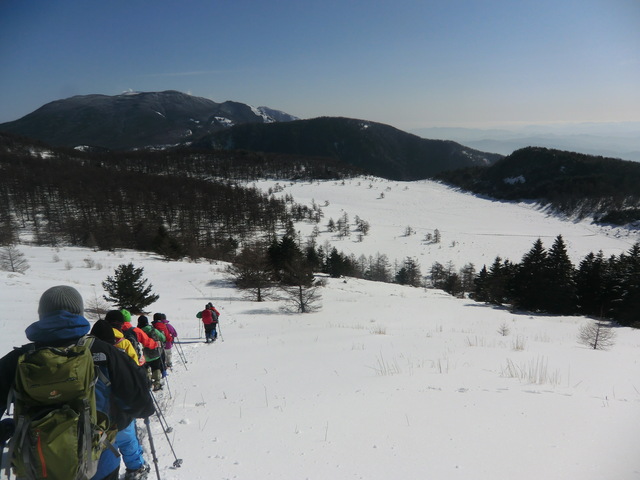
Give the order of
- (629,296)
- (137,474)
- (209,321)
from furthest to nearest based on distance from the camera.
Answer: (629,296), (209,321), (137,474)

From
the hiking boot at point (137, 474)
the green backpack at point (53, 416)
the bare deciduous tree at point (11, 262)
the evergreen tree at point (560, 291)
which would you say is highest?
the green backpack at point (53, 416)

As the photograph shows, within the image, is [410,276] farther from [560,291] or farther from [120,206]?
[120,206]

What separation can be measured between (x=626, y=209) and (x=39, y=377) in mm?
155336

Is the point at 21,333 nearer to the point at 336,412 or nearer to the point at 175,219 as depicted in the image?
the point at 336,412

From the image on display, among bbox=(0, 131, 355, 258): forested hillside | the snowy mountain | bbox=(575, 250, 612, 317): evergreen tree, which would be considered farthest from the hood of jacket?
bbox=(0, 131, 355, 258): forested hillside

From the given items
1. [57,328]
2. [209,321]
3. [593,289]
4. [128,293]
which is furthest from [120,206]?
[57,328]

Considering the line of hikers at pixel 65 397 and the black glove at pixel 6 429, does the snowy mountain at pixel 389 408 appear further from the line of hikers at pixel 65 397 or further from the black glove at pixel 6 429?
the black glove at pixel 6 429

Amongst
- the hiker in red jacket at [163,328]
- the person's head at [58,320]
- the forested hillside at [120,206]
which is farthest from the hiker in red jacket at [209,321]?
the forested hillside at [120,206]

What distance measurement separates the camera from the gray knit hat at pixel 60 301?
2.37 meters

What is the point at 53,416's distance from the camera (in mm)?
2018

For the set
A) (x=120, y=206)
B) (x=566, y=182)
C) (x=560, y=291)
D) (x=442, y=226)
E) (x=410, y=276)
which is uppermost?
(x=566, y=182)

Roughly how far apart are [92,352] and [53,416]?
52cm

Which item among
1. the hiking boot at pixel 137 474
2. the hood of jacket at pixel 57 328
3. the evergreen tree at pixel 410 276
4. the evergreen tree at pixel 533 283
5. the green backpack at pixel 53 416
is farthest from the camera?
the evergreen tree at pixel 410 276

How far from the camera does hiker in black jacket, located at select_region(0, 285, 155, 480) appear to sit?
7.48 feet
